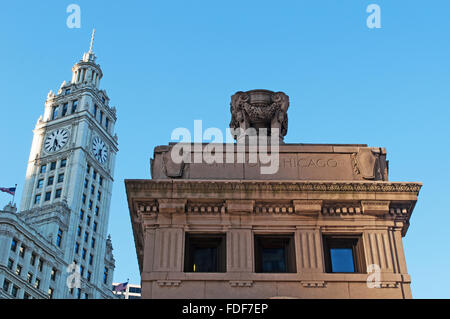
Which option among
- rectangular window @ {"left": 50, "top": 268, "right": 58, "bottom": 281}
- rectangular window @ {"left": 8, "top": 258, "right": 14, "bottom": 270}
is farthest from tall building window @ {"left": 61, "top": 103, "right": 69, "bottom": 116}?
rectangular window @ {"left": 8, "top": 258, "right": 14, "bottom": 270}

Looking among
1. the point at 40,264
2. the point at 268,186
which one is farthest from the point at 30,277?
the point at 268,186

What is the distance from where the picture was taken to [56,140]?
141000mm

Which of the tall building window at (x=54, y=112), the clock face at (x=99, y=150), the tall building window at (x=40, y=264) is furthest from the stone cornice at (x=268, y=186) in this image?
the tall building window at (x=54, y=112)

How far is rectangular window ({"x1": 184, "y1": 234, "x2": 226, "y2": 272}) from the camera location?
1944 centimetres

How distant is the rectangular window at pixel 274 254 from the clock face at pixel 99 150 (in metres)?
124

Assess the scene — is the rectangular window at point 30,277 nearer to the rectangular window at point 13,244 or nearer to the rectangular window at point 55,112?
the rectangular window at point 13,244

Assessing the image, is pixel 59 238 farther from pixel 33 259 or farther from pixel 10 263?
pixel 10 263

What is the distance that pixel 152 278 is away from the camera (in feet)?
61.2

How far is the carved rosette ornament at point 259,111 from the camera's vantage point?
24.2 metres
